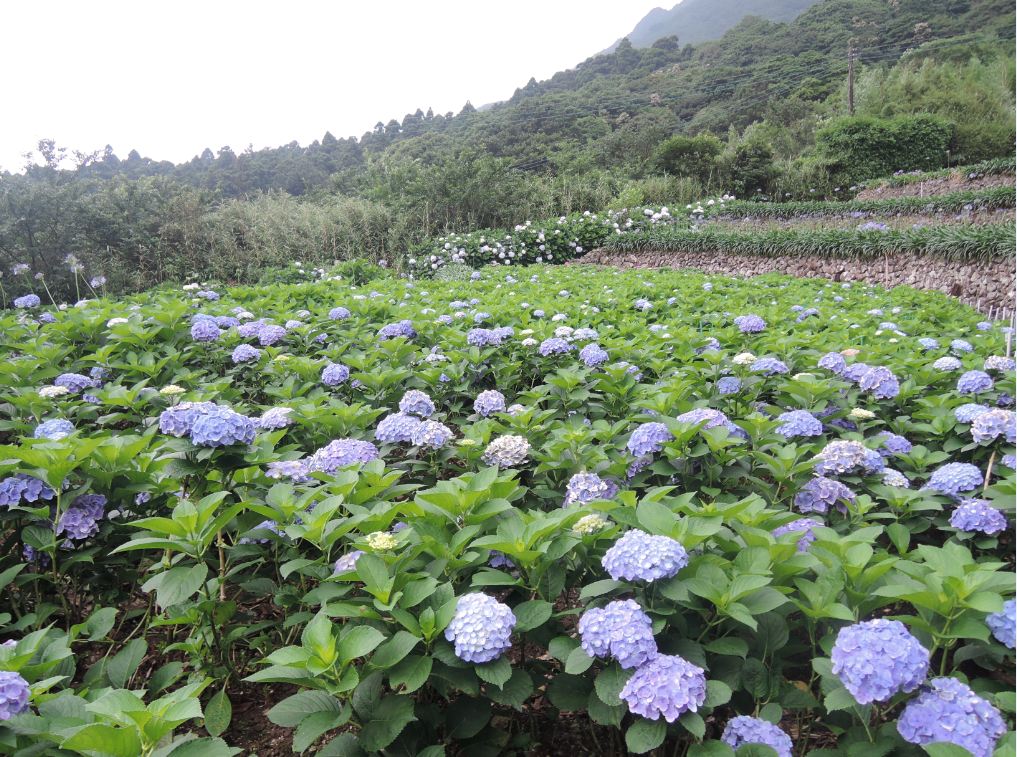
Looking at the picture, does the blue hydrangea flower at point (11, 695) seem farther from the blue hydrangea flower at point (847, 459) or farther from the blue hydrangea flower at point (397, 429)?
the blue hydrangea flower at point (847, 459)

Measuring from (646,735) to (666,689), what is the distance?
0.09 metres

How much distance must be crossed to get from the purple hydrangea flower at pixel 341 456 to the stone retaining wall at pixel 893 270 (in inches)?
290

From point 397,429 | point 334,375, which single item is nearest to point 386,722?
point 397,429

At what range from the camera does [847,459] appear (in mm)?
1838

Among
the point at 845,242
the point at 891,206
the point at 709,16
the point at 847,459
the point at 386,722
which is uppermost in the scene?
the point at 709,16

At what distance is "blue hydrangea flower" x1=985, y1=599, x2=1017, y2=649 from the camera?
1.06 meters

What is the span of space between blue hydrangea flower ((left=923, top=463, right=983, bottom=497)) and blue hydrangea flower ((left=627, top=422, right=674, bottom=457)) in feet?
2.59

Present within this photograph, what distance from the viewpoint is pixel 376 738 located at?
3.46 ft

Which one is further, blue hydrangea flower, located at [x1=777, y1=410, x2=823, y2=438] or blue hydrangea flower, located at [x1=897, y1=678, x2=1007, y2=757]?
blue hydrangea flower, located at [x1=777, y1=410, x2=823, y2=438]

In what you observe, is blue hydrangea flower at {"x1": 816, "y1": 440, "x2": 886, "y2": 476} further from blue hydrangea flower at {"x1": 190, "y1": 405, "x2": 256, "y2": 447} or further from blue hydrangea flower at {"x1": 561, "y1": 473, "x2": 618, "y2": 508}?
blue hydrangea flower at {"x1": 190, "y1": 405, "x2": 256, "y2": 447}

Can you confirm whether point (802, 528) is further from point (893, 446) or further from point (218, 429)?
point (218, 429)

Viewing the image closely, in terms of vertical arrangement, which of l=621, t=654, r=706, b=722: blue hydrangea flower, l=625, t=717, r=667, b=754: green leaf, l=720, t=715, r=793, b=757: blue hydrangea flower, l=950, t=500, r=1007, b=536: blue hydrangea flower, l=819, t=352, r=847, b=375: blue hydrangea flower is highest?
l=621, t=654, r=706, b=722: blue hydrangea flower

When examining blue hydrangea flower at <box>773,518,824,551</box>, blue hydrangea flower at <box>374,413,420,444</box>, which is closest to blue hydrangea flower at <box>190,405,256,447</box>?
blue hydrangea flower at <box>374,413,420,444</box>

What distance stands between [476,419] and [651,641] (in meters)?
1.49
